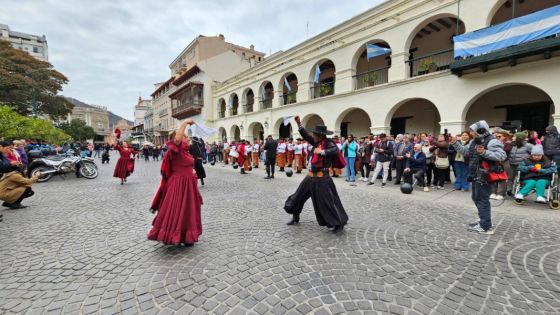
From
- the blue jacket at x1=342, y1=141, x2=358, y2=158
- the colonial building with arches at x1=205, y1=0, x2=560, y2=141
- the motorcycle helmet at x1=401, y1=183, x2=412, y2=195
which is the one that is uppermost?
the colonial building with arches at x1=205, y1=0, x2=560, y2=141

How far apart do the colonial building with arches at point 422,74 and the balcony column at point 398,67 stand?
5cm

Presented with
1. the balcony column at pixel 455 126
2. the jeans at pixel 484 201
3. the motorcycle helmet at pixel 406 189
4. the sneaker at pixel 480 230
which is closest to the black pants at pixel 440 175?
the motorcycle helmet at pixel 406 189

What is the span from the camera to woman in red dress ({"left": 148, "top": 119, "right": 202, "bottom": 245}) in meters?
3.66

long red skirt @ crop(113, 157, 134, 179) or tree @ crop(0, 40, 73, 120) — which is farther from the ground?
tree @ crop(0, 40, 73, 120)

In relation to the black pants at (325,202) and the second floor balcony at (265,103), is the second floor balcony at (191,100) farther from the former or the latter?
the black pants at (325,202)

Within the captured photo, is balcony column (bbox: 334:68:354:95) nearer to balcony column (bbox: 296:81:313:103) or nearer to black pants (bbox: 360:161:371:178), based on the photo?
balcony column (bbox: 296:81:313:103)

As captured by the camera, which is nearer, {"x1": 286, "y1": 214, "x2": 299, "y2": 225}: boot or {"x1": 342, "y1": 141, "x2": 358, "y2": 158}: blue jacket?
{"x1": 286, "y1": 214, "x2": 299, "y2": 225}: boot

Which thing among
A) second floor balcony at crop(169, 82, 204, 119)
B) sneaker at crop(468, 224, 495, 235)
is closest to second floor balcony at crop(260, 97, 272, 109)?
second floor balcony at crop(169, 82, 204, 119)

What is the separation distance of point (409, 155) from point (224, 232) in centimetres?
681

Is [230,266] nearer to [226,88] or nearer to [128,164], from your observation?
[128,164]

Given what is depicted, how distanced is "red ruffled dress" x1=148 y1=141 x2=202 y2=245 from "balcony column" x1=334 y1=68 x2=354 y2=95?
13.5 metres

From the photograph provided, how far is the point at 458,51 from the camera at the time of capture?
10.2m

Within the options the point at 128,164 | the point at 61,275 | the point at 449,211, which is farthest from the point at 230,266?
the point at 128,164

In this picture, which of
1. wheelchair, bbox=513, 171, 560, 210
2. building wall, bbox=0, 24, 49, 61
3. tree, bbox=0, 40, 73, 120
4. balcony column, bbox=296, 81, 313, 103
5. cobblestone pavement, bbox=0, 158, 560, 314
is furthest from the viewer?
building wall, bbox=0, 24, 49, 61
